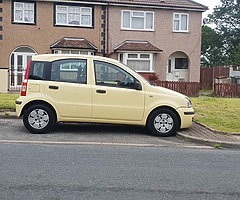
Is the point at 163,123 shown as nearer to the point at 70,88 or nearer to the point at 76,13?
the point at 70,88

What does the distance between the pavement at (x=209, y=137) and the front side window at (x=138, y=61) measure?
1343 centimetres

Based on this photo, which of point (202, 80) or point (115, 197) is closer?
point (115, 197)

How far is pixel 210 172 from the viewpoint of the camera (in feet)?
17.9

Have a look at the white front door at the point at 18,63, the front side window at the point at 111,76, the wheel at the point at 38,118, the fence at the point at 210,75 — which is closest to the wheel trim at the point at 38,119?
the wheel at the point at 38,118

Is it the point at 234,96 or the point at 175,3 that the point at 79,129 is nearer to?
the point at 234,96

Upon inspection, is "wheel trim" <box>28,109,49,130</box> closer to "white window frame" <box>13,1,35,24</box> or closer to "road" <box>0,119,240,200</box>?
"road" <box>0,119,240,200</box>

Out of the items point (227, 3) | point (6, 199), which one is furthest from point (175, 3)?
point (227, 3)

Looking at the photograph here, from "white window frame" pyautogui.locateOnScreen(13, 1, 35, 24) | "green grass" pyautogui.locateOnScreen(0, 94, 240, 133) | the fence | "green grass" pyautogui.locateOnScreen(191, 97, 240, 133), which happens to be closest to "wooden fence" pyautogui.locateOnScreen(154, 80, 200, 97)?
"green grass" pyautogui.locateOnScreen(0, 94, 240, 133)

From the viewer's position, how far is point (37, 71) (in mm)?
8125

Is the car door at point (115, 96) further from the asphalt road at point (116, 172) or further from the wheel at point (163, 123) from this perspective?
the asphalt road at point (116, 172)

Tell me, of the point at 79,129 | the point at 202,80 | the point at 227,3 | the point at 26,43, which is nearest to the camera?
the point at 79,129

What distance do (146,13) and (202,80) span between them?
9229 mm

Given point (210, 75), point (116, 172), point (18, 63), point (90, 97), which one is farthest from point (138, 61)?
point (116, 172)

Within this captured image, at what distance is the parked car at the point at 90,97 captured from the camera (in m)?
8.05
